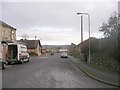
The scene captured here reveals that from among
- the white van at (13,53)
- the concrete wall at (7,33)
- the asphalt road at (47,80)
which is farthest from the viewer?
the concrete wall at (7,33)

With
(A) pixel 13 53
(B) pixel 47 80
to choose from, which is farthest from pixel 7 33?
(B) pixel 47 80

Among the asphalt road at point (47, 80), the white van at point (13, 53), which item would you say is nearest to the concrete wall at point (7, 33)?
the white van at point (13, 53)

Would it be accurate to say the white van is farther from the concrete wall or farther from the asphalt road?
the concrete wall

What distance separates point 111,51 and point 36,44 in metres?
88.8

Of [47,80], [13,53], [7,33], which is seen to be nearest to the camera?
[47,80]

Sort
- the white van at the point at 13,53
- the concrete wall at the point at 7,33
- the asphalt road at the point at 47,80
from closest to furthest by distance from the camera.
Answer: the asphalt road at the point at 47,80 < the white van at the point at 13,53 < the concrete wall at the point at 7,33

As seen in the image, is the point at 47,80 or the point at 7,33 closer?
the point at 47,80

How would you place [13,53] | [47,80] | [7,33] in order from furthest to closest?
[7,33] → [13,53] → [47,80]

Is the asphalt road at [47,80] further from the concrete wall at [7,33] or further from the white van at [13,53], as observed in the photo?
the concrete wall at [7,33]

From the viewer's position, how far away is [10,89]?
1205cm

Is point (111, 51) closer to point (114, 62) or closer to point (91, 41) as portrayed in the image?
point (114, 62)

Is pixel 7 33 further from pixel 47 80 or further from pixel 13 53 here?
pixel 47 80

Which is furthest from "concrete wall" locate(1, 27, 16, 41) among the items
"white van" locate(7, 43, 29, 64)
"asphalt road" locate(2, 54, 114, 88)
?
"asphalt road" locate(2, 54, 114, 88)

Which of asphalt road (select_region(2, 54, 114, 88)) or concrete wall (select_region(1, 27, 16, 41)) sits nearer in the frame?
asphalt road (select_region(2, 54, 114, 88))
